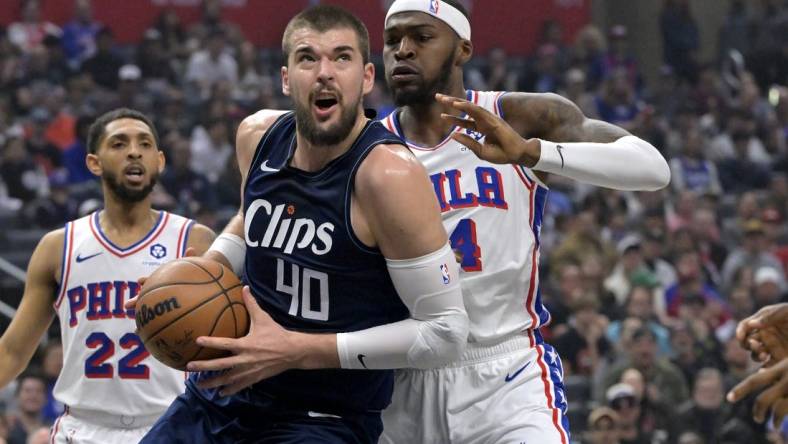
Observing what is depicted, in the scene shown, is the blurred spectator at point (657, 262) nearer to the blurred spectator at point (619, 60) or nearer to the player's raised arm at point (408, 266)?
the blurred spectator at point (619, 60)

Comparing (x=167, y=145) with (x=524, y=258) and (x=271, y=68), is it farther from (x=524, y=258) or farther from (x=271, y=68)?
(x=524, y=258)

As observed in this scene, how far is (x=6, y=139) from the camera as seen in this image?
40.2 ft

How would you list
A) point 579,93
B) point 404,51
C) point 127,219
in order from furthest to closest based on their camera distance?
1. point 579,93
2. point 127,219
3. point 404,51

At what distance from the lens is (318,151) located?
14.4 feet

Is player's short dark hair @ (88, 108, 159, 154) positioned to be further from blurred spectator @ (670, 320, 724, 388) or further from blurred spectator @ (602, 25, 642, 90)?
blurred spectator @ (602, 25, 642, 90)

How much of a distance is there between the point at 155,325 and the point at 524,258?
5.10ft

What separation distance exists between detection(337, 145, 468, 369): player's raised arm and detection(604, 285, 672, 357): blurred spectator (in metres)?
7.34

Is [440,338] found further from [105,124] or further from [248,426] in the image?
[105,124]

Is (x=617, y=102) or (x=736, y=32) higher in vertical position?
(x=736, y=32)

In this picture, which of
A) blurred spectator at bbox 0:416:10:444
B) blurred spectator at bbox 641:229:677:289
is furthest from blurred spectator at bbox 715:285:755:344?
blurred spectator at bbox 0:416:10:444

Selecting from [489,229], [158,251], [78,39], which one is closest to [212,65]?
[78,39]

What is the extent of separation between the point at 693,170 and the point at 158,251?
10937 millimetres

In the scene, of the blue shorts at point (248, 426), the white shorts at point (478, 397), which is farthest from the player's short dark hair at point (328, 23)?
the white shorts at point (478, 397)

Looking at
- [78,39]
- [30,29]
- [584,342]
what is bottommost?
[584,342]
